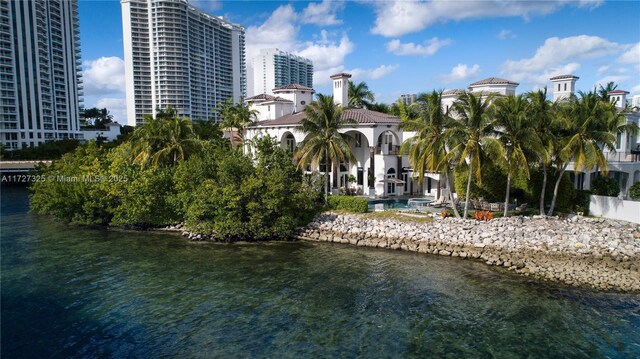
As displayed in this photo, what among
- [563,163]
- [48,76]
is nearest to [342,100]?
[563,163]

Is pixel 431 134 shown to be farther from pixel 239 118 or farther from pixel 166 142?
pixel 239 118

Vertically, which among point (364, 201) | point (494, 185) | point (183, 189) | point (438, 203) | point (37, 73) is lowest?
point (438, 203)

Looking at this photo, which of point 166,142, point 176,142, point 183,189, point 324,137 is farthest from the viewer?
point 166,142

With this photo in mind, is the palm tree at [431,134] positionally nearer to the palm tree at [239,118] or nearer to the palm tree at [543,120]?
the palm tree at [543,120]

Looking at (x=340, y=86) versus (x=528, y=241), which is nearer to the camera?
(x=528, y=241)

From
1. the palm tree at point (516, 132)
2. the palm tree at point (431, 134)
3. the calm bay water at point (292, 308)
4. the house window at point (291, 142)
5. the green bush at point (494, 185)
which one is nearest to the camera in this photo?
the calm bay water at point (292, 308)

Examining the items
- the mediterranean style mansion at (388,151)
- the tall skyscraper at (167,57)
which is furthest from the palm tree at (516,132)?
the tall skyscraper at (167,57)

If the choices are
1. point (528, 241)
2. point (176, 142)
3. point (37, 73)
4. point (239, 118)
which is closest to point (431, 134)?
point (528, 241)
